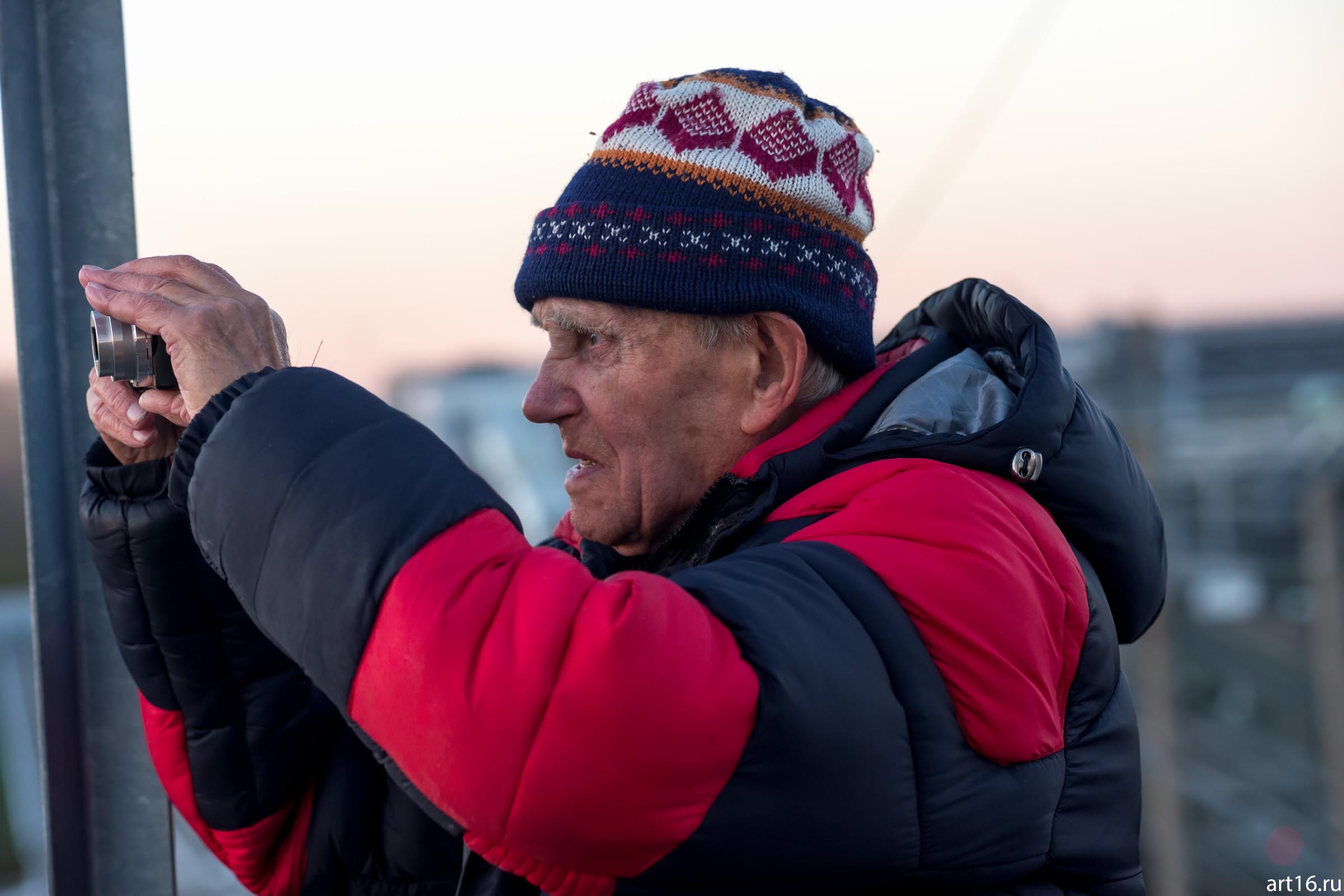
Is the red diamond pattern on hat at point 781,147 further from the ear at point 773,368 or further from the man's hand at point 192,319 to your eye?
the man's hand at point 192,319

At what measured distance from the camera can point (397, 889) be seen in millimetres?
1580

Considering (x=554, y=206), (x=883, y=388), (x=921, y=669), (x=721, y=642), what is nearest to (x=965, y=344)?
(x=883, y=388)

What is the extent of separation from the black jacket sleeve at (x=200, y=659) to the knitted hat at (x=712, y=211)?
1.80ft

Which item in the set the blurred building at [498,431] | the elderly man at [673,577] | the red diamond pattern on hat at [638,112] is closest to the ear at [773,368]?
the elderly man at [673,577]

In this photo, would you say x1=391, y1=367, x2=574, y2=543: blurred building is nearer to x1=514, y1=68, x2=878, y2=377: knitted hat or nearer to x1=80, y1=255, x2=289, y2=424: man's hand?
x1=514, y1=68, x2=878, y2=377: knitted hat

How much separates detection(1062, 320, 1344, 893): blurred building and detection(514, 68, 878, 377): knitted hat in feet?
29.6

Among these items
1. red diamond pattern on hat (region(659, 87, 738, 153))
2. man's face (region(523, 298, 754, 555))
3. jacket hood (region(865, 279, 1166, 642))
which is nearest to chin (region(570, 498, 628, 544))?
man's face (region(523, 298, 754, 555))

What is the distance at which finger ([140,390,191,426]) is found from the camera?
116cm

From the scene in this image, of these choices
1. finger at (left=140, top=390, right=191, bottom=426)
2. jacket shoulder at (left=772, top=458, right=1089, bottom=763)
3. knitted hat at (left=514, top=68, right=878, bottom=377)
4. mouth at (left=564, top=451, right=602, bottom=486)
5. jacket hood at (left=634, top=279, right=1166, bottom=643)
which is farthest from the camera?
mouth at (left=564, top=451, right=602, bottom=486)

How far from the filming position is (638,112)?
1510mm

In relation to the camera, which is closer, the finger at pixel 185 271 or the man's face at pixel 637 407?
the finger at pixel 185 271

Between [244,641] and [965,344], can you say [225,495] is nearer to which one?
[244,641]

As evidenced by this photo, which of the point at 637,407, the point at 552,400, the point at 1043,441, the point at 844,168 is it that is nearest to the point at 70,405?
the point at 552,400

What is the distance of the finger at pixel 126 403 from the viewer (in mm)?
1230
